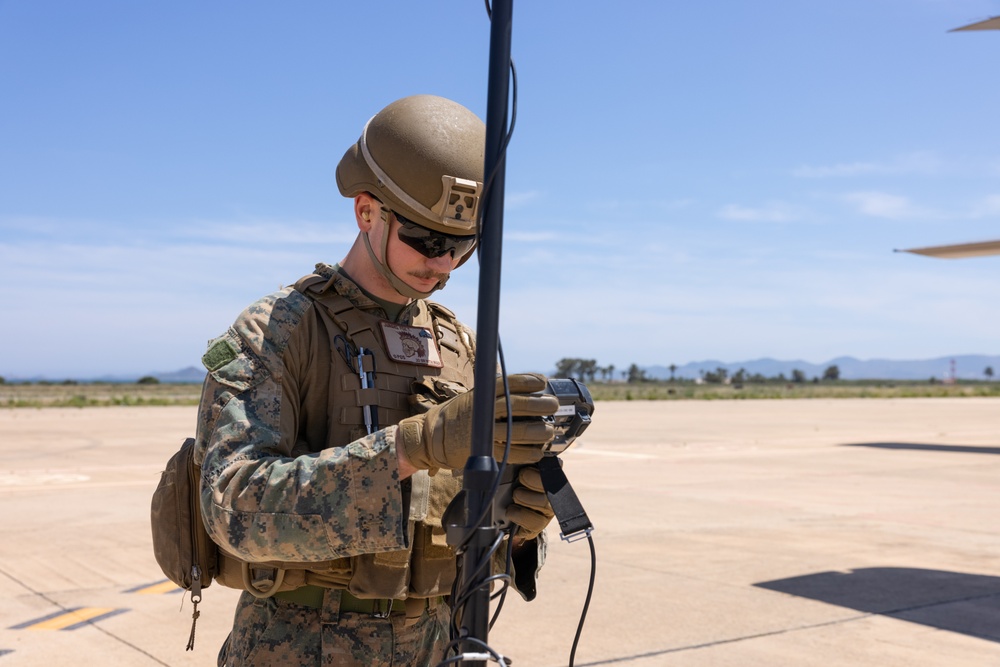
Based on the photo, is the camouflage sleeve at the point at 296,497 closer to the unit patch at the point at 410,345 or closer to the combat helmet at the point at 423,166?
the unit patch at the point at 410,345

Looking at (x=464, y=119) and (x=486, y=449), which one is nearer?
(x=486, y=449)

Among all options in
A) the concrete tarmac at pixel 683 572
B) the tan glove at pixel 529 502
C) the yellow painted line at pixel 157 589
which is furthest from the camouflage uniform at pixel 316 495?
the yellow painted line at pixel 157 589

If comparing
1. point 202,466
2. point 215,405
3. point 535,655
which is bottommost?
point 535,655

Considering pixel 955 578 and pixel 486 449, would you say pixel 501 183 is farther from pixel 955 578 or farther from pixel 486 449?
pixel 955 578

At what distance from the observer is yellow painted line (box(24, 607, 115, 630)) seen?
5.78 meters

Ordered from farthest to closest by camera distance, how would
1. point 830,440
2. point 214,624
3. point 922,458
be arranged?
1. point 830,440
2. point 922,458
3. point 214,624

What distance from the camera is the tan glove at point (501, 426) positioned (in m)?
1.76

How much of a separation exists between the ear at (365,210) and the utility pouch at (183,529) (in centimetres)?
66

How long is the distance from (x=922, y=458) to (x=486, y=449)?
1739 cm

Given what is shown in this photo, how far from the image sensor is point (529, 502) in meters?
2.17

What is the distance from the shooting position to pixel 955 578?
7.25 metres

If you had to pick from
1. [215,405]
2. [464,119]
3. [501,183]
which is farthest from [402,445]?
[464,119]

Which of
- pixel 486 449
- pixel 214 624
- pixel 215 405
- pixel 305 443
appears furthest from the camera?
pixel 214 624

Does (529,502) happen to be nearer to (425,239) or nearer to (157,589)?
(425,239)
